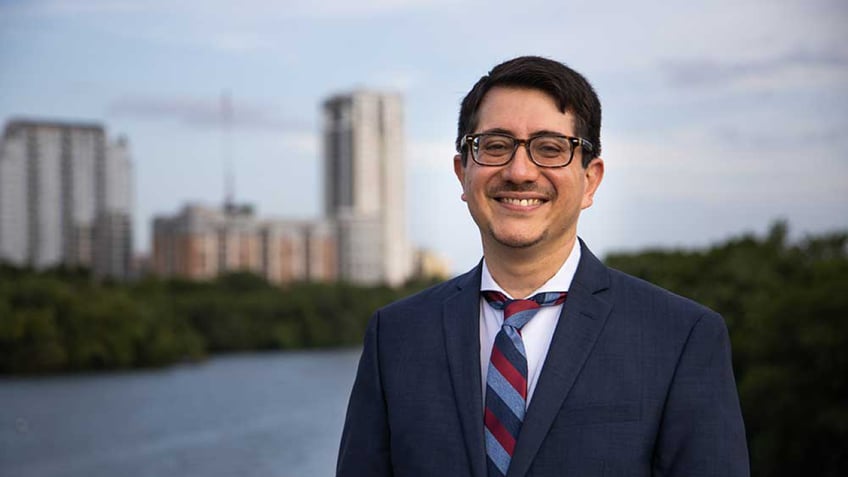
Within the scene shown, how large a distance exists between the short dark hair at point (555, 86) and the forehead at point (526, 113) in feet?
0.04

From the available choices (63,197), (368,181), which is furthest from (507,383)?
(368,181)

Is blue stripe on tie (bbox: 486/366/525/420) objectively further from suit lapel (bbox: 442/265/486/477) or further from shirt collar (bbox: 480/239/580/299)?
shirt collar (bbox: 480/239/580/299)

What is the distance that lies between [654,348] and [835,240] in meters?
41.8

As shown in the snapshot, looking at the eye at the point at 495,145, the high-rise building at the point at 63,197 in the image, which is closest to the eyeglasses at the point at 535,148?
the eye at the point at 495,145

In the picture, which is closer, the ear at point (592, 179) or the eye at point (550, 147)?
the eye at point (550, 147)

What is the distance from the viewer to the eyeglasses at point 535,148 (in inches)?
90.4

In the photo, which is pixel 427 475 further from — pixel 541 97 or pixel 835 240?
pixel 835 240

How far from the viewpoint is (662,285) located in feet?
127

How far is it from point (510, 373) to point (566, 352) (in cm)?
12

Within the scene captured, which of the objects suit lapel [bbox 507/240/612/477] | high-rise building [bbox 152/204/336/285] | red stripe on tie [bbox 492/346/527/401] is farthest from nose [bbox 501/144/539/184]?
high-rise building [bbox 152/204/336/285]

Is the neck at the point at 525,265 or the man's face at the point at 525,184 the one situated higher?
the man's face at the point at 525,184

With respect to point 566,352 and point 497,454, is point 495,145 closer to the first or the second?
point 566,352

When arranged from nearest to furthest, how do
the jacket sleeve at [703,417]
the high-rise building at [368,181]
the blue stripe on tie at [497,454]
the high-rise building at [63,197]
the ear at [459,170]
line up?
the jacket sleeve at [703,417], the blue stripe on tie at [497,454], the ear at [459,170], the high-rise building at [63,197], the high-rise building at [368,181]

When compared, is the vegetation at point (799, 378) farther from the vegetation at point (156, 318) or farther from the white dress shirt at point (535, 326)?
the vegetation at point (156, 318)
